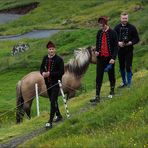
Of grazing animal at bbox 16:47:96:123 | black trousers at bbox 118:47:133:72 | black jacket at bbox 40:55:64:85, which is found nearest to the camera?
black jacket at bbox 40:55:64:85

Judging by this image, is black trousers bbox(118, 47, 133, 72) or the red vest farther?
black trousers bbox(118, 47, 133, 72)

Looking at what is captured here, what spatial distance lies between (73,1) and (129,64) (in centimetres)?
9841

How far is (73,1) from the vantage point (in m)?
117

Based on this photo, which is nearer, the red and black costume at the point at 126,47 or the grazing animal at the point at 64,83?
the red and black costume at the point at 126,47

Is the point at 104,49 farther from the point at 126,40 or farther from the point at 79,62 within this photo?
the point at 79,62

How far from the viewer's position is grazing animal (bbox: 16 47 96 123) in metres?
22.8

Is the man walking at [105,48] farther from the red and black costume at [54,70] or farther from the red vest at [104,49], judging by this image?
the red and black costume at [54,70]

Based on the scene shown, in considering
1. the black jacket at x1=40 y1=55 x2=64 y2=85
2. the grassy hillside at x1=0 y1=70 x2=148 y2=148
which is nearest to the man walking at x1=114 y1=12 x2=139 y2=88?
the grassy hillside at x1=0 y1=70 x2=148 y2=148

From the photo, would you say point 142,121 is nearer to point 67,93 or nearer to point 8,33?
point 67,93

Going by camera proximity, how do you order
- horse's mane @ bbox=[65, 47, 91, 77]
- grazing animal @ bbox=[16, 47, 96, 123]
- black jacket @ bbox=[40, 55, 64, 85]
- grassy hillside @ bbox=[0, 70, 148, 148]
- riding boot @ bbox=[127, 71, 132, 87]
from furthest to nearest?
grazing animal @ bbox=[16, 47, 96, 123]
horse's mane @ bbox=[65, 47, 91, 77]
riding boot @ bbox=[127, 71, 132, 87]
black jacket @ bbox=[40, 55, 64, 85]
grassy hillside @ bbox=[0, 70, 148, 148]

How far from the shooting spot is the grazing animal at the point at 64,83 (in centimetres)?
2281

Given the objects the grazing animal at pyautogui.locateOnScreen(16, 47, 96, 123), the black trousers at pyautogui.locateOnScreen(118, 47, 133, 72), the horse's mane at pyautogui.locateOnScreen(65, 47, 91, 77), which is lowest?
the grazing animal at pyautogui.locateOnScreen(16, 47, 96, 123)

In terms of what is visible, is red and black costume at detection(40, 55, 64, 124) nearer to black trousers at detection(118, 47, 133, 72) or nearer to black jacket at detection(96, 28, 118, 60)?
black jacket at detection(96, 28, 118, 60)

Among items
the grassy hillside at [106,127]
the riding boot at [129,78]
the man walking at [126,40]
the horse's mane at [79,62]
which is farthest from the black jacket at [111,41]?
the horse's mane at [79,62]
